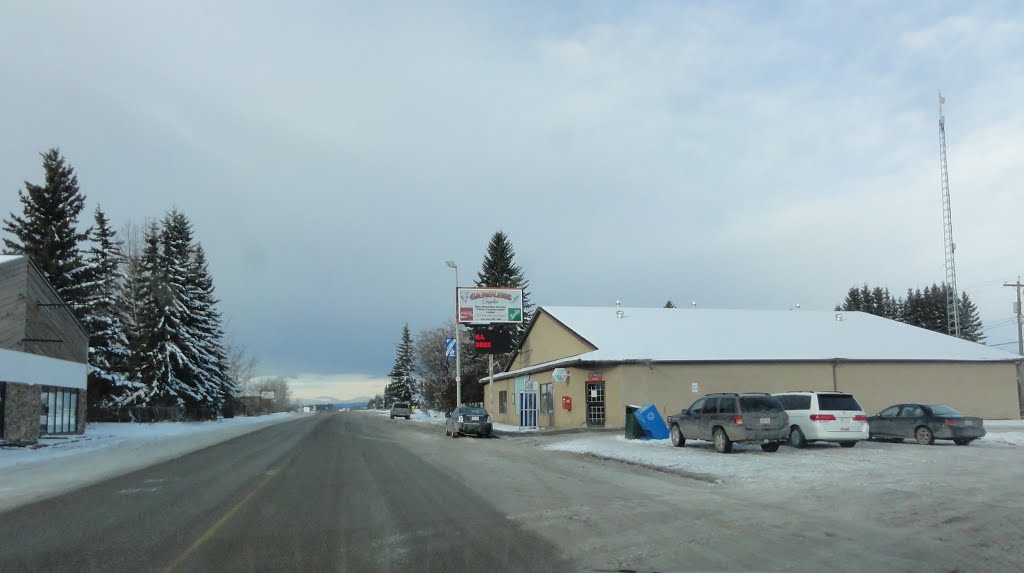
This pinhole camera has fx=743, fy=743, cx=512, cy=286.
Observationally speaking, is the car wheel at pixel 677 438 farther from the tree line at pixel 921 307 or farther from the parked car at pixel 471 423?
the tree line at pixel 921 307

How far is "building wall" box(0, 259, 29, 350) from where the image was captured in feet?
107

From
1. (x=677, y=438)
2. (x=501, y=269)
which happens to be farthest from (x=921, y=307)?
(x=677, y=438)

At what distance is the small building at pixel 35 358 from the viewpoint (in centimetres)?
3170

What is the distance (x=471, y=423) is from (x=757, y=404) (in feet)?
55.2

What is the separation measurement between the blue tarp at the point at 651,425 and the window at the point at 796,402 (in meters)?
4.90

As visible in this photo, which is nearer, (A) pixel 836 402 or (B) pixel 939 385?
(A) pixel 836 402

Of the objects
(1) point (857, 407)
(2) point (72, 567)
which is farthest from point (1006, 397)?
(2) point (72, 567)

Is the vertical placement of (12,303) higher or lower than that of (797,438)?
higher

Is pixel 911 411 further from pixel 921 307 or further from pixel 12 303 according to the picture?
pixel 921 307

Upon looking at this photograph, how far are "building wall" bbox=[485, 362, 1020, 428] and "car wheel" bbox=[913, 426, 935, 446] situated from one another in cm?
1238

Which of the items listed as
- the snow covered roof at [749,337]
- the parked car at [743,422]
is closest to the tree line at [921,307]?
the snow covered roof at [749,337]

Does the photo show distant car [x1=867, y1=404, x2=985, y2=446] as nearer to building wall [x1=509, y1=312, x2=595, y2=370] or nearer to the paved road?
building wall [x1=509, y1=312, x2=595, y2=370]

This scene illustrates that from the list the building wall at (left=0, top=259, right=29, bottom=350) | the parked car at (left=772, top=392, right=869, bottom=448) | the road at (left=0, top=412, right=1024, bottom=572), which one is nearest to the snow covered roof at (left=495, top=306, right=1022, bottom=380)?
the parked car at (left=772, top=392, right=869, bottom=448)

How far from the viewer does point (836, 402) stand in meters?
22.7
